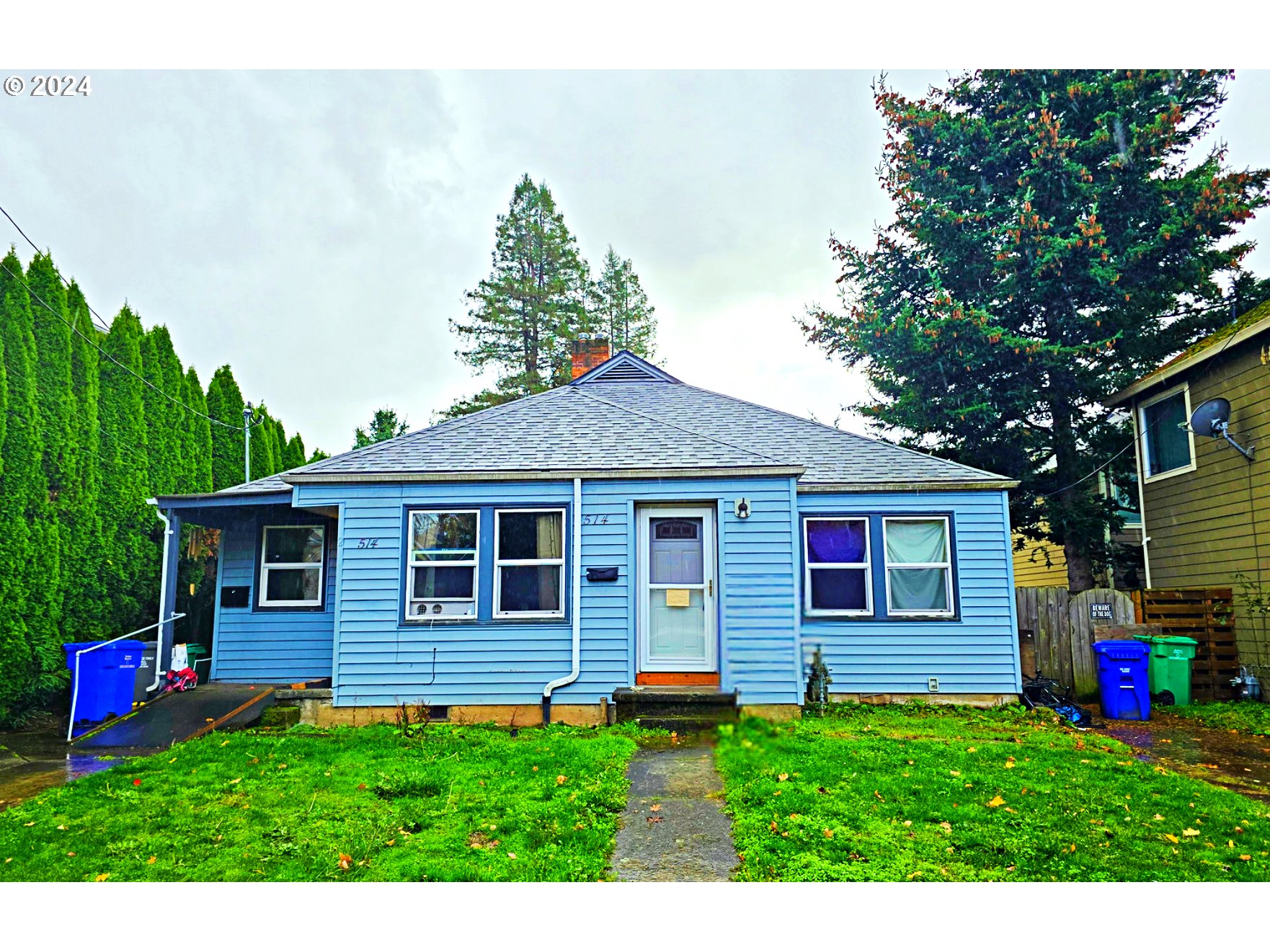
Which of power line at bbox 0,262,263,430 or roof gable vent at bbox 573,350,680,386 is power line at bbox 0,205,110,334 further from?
roof gable vent at bbox 573,350,680,386

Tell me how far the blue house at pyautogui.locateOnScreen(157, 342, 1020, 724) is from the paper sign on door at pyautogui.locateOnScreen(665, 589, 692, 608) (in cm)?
4

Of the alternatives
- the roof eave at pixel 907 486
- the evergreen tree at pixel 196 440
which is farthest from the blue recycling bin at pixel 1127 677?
the evergreen tree at pixel 196 440

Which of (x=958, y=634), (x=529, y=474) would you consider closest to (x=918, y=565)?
(x=958, y=634)

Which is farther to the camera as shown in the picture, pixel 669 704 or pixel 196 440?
pixel 196 440

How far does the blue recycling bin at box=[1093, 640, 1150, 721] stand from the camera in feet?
29.8

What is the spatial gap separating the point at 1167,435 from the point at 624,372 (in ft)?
29.0

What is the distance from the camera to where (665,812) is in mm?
5020

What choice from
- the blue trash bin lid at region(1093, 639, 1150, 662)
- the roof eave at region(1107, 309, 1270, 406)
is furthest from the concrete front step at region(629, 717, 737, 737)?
the roof eave at region(1107, 309, 1270, 406)

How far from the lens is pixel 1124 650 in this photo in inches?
358

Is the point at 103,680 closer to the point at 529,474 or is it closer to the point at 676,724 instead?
the point at 529,474

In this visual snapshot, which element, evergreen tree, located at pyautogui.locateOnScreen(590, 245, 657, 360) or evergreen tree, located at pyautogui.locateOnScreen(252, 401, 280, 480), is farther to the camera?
evergreen tree, located at pyautogui.locateOnScreen(590, 245, 657, 360)

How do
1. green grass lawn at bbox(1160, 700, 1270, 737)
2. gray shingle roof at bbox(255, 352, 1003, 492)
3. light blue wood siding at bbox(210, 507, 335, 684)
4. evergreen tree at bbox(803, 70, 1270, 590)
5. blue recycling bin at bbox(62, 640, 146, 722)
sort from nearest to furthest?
green grass lawn at bbox(1160, 700, 1270, 737)
gray shingle roof at bbox(255, 352, 1003, 492)
blue recycling bin at bbox(62, 640, 146, 722)
light blue wood siding at bbox(210, 507, 335, 684)
evergreen tree at bbox(803, 70, 1270, 590)
